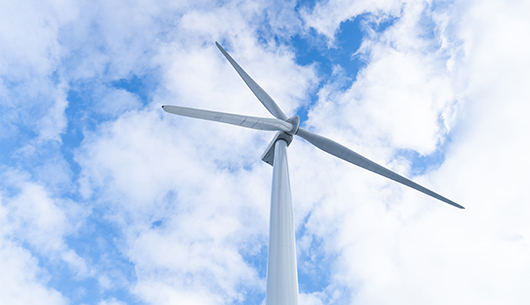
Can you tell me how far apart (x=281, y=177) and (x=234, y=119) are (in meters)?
3.86

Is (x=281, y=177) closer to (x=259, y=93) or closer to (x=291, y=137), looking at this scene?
(x=291, y=137)

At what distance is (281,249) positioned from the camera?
15.1 m

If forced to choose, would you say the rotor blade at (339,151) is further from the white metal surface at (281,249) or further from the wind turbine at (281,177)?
the white metal surface at (281,249)

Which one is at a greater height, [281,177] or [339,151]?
[339,151]

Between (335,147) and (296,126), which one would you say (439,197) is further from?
(296,126)

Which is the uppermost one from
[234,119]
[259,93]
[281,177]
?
[259,93]

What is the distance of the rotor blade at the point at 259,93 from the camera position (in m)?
24.2

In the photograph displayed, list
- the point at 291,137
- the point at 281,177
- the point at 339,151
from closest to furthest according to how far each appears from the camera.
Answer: the point at 281,177
the point at 291,137
the point at 339,151

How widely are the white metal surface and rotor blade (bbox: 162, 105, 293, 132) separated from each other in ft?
9.47

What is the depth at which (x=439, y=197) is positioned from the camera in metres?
25.2

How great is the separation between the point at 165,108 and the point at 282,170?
7.11 meters

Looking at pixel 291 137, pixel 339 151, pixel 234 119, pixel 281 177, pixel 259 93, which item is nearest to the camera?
pixel 234 119

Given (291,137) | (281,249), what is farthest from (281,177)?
(281,249)

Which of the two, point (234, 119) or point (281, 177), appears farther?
point (281, 177)
